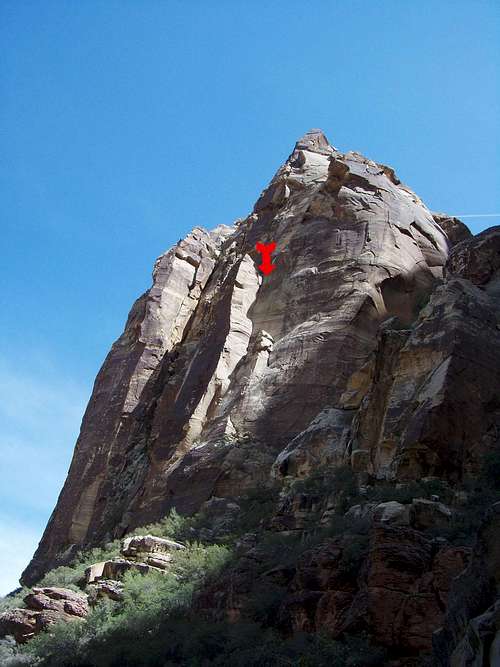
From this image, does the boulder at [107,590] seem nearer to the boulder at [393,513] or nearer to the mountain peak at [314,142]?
the boulder at [393,513]

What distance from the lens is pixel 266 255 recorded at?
116 ft

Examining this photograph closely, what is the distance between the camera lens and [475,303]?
21.1 meters

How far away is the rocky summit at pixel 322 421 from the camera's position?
1264 centimetres

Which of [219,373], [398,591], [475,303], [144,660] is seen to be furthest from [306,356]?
[398,591]

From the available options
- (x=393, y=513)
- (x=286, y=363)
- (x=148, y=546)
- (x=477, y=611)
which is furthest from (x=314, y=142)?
(x=477, y=611)

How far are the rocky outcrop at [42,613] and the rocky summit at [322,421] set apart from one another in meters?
0.42

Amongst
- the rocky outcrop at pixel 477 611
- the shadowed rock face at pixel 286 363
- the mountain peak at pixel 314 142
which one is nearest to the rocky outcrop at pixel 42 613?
the shadowed rock face at pixel 286 363

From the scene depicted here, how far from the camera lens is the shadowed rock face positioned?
20.6 m

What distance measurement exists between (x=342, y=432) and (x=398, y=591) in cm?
1050

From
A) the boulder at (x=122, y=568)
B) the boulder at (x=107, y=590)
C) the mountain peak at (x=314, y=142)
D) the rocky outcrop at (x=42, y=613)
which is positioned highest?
the mountain peak at (x=314, y=142)

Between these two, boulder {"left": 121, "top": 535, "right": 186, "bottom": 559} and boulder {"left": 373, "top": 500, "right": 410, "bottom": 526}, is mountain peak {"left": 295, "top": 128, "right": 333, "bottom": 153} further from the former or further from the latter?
boulder {"left": 373, "top": 500, "right": 410, "bottom": 526}

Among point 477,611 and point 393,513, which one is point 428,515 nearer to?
point 393,513

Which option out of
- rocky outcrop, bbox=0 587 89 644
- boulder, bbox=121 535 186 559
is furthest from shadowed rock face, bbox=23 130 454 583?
rocky outcrop, bbox=0 587 89 644

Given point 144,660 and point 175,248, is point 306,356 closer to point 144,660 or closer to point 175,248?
point 144,660
